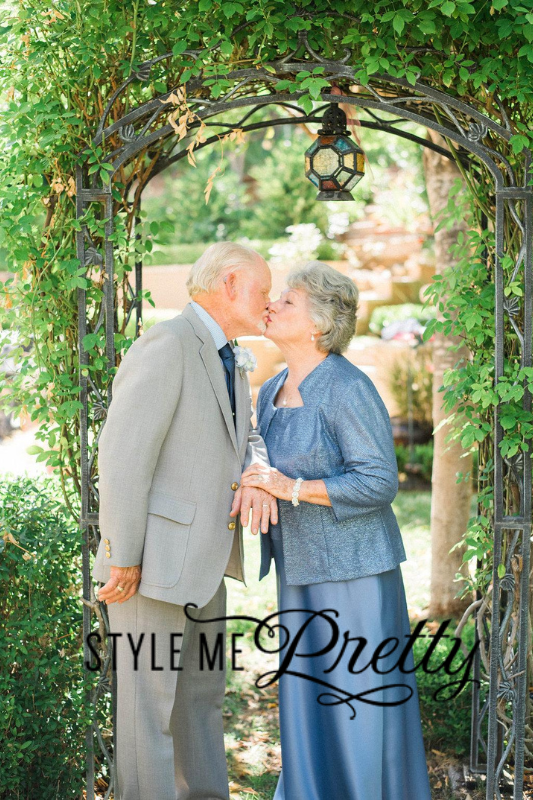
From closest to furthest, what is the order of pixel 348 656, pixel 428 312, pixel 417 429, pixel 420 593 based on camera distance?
pixel 348 656, pixel 420 593, pixel 417 429, pixel 428 312

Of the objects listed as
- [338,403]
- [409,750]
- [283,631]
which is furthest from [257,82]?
[409,750]

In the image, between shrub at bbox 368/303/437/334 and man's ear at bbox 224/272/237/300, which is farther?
shrub at bbox 368/303/437/334

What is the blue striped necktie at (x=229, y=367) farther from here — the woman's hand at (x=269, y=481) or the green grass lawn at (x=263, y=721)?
the green grass lawn at (x=263, y=721)

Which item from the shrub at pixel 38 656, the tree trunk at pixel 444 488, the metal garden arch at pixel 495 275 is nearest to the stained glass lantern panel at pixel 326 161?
the metal garden arch at pixel 495 275

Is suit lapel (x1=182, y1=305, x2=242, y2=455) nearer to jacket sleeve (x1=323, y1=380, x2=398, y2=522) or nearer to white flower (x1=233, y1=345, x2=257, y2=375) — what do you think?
white flower (x1=233, y1=345, x2=257, y2=375)

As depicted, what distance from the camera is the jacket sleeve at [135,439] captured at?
8.38 feet

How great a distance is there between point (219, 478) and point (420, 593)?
140 inches

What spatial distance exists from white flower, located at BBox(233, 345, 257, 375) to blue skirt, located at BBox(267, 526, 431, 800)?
0.64 meters

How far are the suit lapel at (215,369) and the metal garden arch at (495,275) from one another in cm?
54

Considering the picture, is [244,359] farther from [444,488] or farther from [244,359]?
[444,488]

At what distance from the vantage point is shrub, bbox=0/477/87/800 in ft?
9.50

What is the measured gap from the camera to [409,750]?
122 inches

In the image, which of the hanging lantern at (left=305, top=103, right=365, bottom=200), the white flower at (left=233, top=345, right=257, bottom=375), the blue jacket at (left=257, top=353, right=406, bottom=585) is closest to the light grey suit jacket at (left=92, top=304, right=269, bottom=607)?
the white flower at (left=233, top=345, right=257, bottom=375)

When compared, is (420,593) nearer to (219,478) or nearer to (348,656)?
(348,656)
